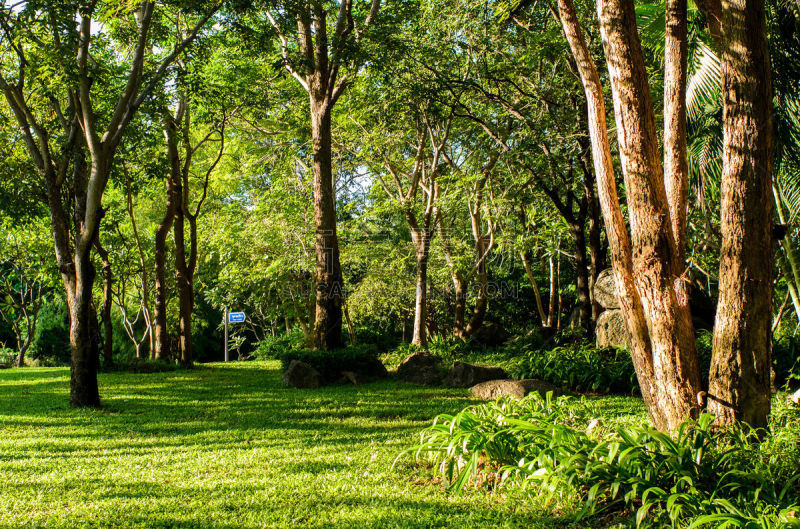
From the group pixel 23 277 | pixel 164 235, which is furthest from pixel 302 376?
pixel 23 277

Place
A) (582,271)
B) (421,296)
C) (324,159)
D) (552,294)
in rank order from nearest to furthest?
(324,159), (582,271), (421,296), (552,294)

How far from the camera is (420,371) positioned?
958 cm

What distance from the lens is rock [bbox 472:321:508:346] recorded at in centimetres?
1464

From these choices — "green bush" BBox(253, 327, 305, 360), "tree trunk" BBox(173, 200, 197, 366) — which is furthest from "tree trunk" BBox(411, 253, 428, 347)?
"tree trunk" BBox(173, 200, 197, 366)

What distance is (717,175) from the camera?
784cm

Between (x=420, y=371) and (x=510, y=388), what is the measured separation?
2528mm

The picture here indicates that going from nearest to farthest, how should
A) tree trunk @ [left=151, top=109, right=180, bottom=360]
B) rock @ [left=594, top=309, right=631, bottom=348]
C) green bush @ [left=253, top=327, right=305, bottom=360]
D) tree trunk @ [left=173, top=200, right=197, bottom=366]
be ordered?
1. rock @ [left=594, top=309, right=631, bottom=348]
2. tree trunk @ [left=151, top=109, right=180, bottom=360]
3. tree trunk @ [left=173, top=200, right=197, bottom=366]
4. green bush @ [left=253, top=327, right=305, bottom=360]

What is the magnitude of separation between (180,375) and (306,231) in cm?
502

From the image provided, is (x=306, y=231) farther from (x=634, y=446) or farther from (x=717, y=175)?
(x=634, y=446)

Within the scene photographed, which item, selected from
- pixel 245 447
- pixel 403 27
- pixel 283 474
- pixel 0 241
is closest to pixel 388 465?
pixel 283 474

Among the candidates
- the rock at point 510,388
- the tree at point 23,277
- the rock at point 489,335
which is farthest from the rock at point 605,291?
the tree at point 23,277

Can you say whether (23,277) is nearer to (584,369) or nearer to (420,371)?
(420,371)

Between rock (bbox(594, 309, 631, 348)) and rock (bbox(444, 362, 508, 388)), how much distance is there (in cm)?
290

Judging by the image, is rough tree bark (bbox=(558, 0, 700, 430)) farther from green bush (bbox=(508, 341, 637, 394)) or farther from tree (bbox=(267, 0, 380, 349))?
tree (bbox=(267, 0, 380, 349))
